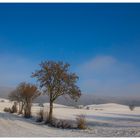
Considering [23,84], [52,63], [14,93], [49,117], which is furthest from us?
[14,93]

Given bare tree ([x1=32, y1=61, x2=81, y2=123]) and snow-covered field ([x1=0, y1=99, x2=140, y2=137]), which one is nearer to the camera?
snow-covered field ([x1=0, y1=99, x2=140, y2=137])

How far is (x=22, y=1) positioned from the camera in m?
15.1

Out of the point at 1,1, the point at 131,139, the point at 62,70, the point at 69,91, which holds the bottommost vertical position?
the point at 131,139

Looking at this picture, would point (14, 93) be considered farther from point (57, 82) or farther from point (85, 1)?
point (85, 1)

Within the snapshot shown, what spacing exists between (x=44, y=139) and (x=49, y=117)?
12.3m

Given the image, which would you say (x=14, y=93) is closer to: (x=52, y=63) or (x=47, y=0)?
(x=52, y=63)

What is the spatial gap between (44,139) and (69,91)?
544 inches

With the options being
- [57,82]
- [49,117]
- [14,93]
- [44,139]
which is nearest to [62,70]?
[57,82]

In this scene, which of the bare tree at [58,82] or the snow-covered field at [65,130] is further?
the bare tree at [58,82]

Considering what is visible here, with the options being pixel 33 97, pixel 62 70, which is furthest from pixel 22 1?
pixel 33 97

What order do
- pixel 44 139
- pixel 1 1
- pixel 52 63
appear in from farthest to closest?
pixel 52 63, pixel 1 1, pixel 44 139

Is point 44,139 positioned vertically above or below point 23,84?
below

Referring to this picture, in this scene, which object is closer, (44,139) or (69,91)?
(44,139)

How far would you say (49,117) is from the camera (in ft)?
83.9
